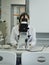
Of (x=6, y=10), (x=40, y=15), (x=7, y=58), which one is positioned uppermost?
(x=6, y=10)

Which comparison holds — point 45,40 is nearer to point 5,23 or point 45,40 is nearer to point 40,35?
point 40,35

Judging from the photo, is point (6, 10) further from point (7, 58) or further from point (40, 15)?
point (7, 58)

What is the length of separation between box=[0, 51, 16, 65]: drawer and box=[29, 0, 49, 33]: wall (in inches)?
76.2

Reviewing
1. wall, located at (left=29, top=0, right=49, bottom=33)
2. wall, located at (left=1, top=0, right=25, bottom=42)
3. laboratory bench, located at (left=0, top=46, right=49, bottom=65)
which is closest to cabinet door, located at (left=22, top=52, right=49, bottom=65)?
laboratory bench, located at (left=0, top=46, right=49, bottom=65)

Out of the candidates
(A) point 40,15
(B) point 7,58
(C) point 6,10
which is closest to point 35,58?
(B) point 7,58

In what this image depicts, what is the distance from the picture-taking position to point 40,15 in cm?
312

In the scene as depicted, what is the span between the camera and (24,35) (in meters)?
1.46

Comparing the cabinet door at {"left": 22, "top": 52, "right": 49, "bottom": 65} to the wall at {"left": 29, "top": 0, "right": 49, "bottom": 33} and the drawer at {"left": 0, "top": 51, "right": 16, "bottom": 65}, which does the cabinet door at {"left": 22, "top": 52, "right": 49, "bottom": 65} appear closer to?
the drawer at {"left": 0, "top": 51, "right": 16, "bottom": 65}

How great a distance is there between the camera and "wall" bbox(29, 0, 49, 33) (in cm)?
308

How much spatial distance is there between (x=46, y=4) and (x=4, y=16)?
0.98 metres

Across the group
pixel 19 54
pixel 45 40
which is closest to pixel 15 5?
pixel 45 40

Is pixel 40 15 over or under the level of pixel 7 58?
over

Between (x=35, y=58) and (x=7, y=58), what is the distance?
223mm

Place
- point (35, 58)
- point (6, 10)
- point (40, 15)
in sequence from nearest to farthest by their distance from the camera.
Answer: point (35, 58), point (40, 15), point (6, 10)
